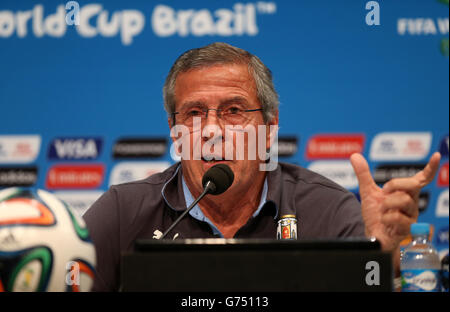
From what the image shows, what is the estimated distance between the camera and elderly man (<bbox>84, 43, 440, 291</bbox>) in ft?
6.16

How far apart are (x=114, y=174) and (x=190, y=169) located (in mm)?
1550

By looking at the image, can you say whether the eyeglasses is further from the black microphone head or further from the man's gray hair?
the black microphone head

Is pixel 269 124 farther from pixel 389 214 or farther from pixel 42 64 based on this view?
pixel 42 64

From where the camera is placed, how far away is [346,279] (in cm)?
85

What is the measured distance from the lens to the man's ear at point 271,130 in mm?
2115

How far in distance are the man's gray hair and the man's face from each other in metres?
0.02

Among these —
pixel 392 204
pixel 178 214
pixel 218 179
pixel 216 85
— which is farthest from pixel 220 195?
pixel 392 204

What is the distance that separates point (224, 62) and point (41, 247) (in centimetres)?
122

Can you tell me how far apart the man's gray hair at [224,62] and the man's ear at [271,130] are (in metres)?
0.03

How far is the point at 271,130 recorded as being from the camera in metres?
2.14

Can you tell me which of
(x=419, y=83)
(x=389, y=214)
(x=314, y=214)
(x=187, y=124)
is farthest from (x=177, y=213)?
(x=419, y=83)

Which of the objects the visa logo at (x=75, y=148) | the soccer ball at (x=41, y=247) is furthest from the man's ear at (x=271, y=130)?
the visa logo at (x=75, y=148)

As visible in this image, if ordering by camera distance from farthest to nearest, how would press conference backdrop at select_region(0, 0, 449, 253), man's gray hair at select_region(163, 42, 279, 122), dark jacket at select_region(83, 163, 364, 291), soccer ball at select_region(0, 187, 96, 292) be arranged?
press conference backdrop at select_region(0, 0, 449, 253) → man's gray hair at select_region(163, 42, 279, 122) → dark jacket at select_region(83, 163, 364, 291) → soccer ball at select_region(0, 187, 96, 292)

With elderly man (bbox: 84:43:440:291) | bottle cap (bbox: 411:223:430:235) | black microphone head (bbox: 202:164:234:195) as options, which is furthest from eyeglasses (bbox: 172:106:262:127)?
bottle cap (bbox: 411:223:430:235)
